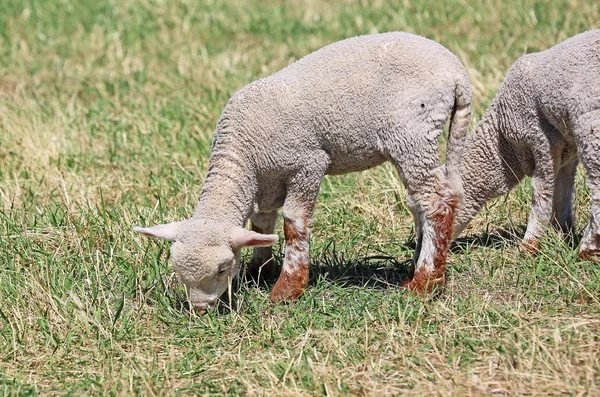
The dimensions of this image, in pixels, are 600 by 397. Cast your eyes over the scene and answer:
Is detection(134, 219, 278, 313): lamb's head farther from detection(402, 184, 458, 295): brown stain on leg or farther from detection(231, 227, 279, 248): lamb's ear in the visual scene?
detection(402, 184, 458, 295): brown stain on leg

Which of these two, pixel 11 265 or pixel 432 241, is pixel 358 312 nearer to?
pixel 432 241

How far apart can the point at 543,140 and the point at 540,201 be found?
0.42 meters

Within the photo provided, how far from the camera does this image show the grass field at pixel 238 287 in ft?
15.6

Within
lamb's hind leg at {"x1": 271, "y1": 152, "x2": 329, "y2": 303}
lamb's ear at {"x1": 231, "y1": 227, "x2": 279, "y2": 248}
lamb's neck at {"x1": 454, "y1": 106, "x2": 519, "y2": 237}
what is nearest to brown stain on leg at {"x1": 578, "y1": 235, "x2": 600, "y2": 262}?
lamb's neck at {"x1": 454, "y1": 106, "x2": 519, "y2": 237}

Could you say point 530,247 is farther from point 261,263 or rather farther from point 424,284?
point 261,263

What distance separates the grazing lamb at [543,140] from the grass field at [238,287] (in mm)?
218

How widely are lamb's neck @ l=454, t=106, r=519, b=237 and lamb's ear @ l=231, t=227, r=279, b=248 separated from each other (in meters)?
1.50

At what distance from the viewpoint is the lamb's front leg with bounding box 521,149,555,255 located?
19.5 ft

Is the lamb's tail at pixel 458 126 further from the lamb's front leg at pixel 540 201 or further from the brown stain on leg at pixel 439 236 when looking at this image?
the lamb's front leg at pixel 540 201

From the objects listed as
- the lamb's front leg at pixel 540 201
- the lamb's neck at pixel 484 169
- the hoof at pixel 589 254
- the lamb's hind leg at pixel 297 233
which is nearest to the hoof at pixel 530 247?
the lamb's front leg at pixel 540 201

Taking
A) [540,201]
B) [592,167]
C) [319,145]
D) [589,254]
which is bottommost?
[589,254]

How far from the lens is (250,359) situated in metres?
5.05

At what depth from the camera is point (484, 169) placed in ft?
20.3

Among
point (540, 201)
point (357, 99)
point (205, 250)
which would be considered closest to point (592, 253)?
point (540, 201)
